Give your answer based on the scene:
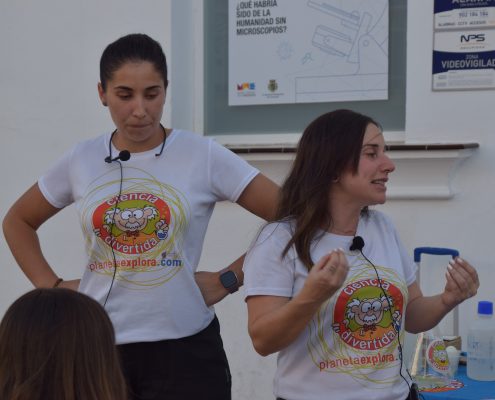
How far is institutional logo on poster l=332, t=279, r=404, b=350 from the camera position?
2426 mm

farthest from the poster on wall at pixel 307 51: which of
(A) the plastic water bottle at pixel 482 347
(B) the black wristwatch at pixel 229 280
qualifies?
(B) the black wristwatch at pixel 229 280

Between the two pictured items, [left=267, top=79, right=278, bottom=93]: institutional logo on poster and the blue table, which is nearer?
the blue table

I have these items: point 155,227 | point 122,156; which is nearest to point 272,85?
point 122,156

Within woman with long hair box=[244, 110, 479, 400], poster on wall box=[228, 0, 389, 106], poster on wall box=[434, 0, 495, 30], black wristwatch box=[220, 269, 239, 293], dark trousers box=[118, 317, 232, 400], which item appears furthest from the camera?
poster on wall box=[228, 0, 389, 106]

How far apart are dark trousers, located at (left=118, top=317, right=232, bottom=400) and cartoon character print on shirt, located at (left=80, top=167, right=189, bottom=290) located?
0.19 meters

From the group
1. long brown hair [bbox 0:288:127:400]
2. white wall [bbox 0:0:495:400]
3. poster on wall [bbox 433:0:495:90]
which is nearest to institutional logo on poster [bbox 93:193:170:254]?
long brown hair [bbox 0:288:127:400]

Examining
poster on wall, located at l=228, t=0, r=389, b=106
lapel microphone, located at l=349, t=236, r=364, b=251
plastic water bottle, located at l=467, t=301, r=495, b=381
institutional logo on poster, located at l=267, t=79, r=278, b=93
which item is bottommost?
plastic water bottle, located at l=467, t=301, r=495, b=381

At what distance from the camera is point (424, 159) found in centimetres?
428

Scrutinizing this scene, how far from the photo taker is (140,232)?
105 inches

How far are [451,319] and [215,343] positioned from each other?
1888mm

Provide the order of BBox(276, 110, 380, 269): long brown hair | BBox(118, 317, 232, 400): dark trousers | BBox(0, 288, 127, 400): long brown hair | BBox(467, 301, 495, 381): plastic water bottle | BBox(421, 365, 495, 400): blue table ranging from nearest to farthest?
BBox(0, 288, 127, 400): long brown hair → BBox(276, 110, 380, 269): long brown hair → BBox(118, 317, 232, 400): dark trousers → BBox(421, 365, 495, 400): blue table → BBox(467, 301, 495, 381): plastic water bottle

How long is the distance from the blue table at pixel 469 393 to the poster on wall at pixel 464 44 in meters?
1.43

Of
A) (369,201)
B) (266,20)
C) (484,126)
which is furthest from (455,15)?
(369,201)

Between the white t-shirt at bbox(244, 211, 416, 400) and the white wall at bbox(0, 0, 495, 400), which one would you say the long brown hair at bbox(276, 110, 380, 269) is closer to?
the white t-shirt at bbox(244, 211, 416, 400)
